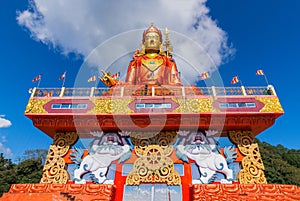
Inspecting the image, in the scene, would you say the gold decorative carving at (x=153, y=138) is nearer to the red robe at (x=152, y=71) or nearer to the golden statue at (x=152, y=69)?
the golden statue at (x=152, y=69)

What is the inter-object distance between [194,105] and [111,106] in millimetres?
3188

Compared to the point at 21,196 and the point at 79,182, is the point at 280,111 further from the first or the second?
the point at 21,196

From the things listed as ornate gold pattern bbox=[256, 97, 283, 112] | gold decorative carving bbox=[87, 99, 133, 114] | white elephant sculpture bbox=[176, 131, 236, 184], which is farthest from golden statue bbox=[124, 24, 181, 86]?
ornate gold pattern bbox=[256, 97, 283, 112]

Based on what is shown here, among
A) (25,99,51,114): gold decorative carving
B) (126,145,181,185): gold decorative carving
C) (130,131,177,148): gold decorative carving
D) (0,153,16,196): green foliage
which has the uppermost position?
(0,153,16,196): green foliage

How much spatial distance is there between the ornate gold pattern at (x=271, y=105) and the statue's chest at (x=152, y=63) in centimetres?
620

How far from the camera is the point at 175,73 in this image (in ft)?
43.8

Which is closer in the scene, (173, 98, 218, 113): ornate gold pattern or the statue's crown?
(173, 98, 218, 113): ornate gold pattern

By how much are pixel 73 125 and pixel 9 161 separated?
80.7 feet

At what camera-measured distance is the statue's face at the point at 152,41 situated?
15289 millimetres

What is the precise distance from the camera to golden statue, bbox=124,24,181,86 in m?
12.7

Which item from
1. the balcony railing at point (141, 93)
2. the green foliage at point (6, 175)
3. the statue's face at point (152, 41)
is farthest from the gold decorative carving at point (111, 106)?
the green foliage at point (6, 175)

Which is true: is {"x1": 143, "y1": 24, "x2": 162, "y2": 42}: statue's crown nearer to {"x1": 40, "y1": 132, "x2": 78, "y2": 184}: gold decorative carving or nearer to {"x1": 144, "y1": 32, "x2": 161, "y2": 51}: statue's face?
{"x1": 144, "y1": 32, "x2": 161, "y2": 51}: statue's face

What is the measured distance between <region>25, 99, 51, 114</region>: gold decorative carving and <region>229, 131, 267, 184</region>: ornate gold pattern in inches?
293

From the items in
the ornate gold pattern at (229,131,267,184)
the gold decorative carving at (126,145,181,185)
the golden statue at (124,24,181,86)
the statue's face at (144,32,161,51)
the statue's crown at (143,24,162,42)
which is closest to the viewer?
the ornate gold pattern at (229,131,267,184)
